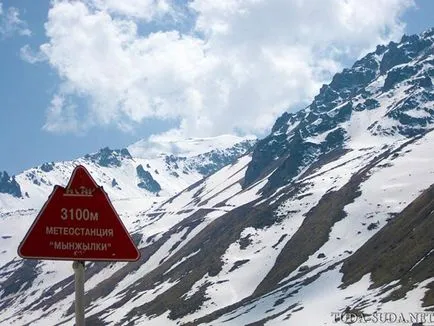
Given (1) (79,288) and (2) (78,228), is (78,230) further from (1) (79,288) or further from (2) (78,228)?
(1) (79,288)

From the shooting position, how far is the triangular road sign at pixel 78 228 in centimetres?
803

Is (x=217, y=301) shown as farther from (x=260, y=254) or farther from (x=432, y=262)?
(x=432, y=262)

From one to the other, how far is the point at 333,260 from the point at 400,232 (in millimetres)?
19531

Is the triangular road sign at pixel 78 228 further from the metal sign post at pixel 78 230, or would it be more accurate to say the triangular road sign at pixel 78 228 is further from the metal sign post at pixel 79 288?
the metal sign post at pixel 79 288

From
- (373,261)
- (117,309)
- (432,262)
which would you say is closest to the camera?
(432,262)

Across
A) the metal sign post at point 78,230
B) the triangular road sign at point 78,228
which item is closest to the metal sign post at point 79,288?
the metal sign post at point 78,230

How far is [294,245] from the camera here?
174 metres

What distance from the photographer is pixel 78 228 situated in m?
8.09

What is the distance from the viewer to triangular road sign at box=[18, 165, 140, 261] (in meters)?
8.03

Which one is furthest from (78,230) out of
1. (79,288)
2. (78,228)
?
(79,288)

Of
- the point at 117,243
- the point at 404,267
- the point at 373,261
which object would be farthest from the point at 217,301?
the point at 117,243

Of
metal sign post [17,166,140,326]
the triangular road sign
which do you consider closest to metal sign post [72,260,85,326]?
metal sign post [17,166,140,326]

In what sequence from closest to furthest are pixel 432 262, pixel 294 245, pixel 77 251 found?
pixel 77 251, pixel 432 262, pixel 294 245

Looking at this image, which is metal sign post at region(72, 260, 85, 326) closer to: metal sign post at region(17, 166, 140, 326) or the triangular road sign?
metal sign post at region(17, 166, 140, 326)
